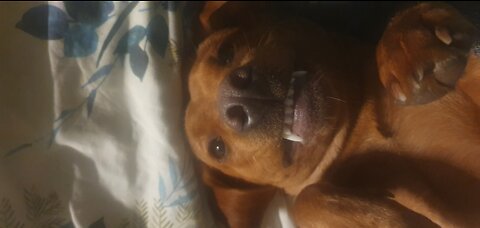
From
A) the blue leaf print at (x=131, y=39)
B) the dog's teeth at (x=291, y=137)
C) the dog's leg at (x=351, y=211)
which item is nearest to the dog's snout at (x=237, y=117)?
the dog's teeth at (x=291, y=137)

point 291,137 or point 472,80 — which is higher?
point 472,80

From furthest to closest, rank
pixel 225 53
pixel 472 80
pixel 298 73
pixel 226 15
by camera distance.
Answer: pixel 226 15 → pixel 225 53 → pixel 298 73 → pixel 472 80

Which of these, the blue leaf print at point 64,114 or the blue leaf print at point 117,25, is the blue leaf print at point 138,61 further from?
the blue leaf print at point 64,114

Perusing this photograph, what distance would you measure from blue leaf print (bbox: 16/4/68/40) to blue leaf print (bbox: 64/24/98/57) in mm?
20

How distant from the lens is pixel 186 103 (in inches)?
60.1

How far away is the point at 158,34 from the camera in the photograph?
4.88 ft

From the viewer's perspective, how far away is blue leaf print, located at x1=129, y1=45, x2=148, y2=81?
1.46 m

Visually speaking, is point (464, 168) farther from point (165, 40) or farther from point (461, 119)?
point (165, 40)

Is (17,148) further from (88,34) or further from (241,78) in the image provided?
(241,78)

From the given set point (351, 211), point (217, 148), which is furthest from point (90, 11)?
point (351, 211)

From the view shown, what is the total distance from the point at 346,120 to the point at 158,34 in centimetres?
53

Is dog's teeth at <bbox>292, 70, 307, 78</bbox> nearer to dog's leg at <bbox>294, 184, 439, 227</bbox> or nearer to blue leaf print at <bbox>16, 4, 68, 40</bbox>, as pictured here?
dog's leg at <bbox>294, 184, 439, 227</bbox>

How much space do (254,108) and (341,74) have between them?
300mm

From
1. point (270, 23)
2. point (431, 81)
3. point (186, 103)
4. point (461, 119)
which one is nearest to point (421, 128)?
point (461, 119)
